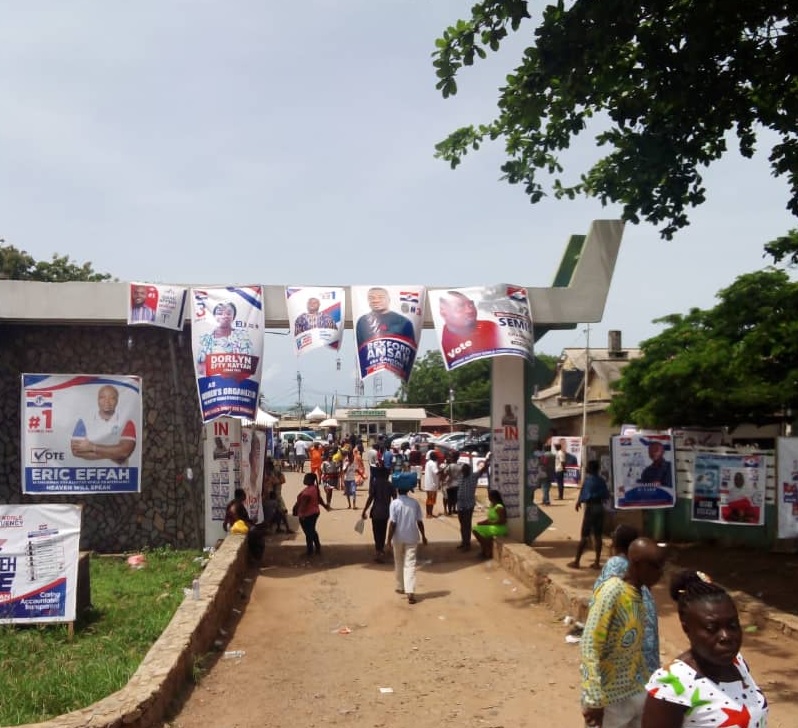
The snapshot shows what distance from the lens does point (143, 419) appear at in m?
14.0

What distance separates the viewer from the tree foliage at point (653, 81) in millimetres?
8750

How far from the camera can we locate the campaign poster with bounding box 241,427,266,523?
46.8ft

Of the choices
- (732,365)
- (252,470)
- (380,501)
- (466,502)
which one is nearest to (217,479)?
(252,470)

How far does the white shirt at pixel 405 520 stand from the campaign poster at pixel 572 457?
18.8 metres

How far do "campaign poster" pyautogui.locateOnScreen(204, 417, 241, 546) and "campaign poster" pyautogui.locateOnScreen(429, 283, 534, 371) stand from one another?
12.6 feet

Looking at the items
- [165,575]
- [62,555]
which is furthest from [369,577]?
[62,555]

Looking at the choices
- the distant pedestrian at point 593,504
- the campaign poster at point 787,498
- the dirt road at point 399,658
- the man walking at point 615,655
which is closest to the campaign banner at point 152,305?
the dirt road at point 399,658

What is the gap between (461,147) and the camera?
12344 mm

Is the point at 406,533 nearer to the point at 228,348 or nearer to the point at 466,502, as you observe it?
the point at 466,502

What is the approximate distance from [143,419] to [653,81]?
942 cm

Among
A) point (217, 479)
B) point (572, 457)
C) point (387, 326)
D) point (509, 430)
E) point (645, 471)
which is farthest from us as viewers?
point (572, 457)

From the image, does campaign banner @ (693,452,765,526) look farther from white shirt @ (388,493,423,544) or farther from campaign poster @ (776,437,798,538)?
white shirt @ (388,493,423,544)

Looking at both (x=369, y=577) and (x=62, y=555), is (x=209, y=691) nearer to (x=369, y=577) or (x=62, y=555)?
(x=62, y=555)

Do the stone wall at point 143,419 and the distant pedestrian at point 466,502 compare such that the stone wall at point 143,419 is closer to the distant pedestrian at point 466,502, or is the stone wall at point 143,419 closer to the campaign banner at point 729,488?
the distant pedestrian at point 466,502
